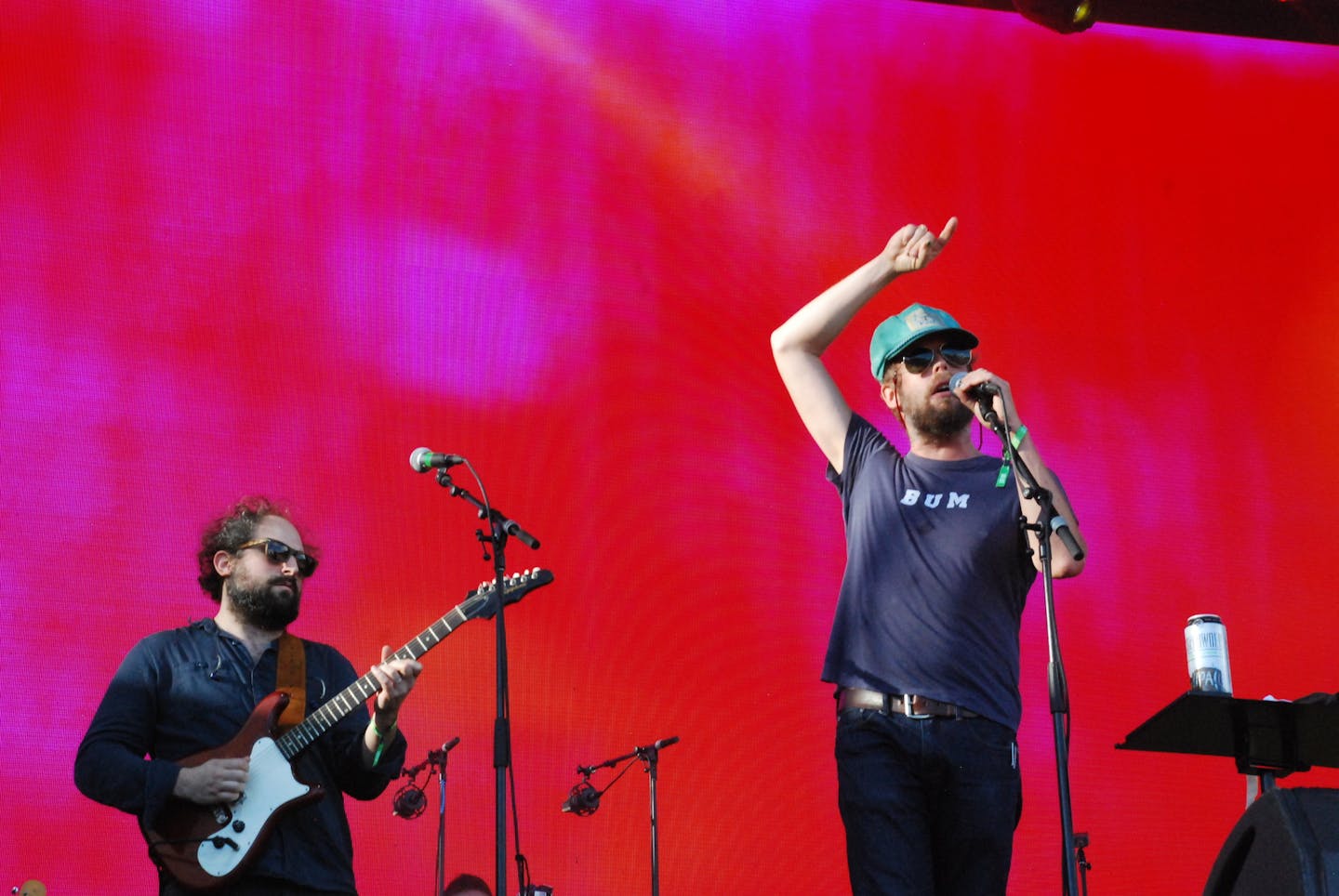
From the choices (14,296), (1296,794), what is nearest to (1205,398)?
(1296,794)

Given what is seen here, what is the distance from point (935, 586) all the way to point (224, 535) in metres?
2.03

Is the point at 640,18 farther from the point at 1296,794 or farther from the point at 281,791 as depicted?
the point at 1296,794

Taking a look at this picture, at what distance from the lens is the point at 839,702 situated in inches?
119

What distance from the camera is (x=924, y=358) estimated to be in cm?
323

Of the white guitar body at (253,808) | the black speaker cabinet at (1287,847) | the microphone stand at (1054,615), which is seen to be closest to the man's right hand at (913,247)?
the microphone stand at (1054,615)

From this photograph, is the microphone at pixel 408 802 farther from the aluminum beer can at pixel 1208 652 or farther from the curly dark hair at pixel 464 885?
the aluminum beer can at pixel 1208 652

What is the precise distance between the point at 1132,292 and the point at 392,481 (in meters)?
2.84

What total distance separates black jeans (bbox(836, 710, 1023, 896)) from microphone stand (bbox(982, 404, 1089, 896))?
0.19m

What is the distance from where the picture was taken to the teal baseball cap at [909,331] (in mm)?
3215

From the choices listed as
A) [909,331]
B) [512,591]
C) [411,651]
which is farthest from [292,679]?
[909,331]

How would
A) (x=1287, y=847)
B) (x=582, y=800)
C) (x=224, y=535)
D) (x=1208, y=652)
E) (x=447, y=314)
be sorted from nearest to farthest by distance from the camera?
(x=1287, y=847) < (x=1208, y=652) < (x=224, y=535) < (x=582, y=800) < (x=447, y=314)

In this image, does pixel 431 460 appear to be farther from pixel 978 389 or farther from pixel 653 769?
pixel 653 769

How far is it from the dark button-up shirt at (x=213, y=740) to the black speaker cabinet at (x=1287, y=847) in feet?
7.22

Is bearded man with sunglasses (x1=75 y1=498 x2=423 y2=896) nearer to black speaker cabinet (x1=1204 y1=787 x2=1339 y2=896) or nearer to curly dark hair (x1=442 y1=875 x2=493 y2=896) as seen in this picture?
curly dark hair (x1=442 y1=875 x2=493 y2=896)
